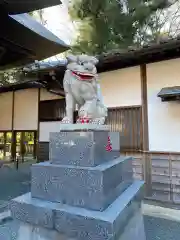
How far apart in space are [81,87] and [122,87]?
364 centimetres

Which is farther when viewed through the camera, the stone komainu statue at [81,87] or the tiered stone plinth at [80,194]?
the stone komainu statue at [81,87]

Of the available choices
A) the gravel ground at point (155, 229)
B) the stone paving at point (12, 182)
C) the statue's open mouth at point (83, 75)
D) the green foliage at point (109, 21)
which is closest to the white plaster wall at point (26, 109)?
the stone paving at point (12, 182)

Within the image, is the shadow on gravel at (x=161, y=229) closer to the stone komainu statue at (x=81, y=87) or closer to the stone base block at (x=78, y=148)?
the stone base block at (x=78, y=148)

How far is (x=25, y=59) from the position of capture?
15.6 ft

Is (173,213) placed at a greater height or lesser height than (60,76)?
lesser

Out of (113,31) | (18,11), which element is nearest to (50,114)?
(113,31)

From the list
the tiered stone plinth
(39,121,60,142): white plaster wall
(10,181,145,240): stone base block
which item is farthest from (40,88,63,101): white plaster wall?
(10,181,145,240): stone base block

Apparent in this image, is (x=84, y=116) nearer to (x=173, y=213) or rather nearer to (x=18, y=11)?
(x=18, y=11)

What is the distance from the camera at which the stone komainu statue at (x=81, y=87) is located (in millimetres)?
2471

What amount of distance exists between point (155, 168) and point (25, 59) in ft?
15.1

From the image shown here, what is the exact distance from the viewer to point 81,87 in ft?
8.26

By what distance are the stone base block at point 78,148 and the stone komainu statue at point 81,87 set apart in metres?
0.27

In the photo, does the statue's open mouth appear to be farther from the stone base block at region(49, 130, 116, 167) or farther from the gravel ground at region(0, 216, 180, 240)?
the gravel ground at region(0, 216, 180, 240)

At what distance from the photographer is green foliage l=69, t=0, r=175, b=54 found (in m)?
7.24
